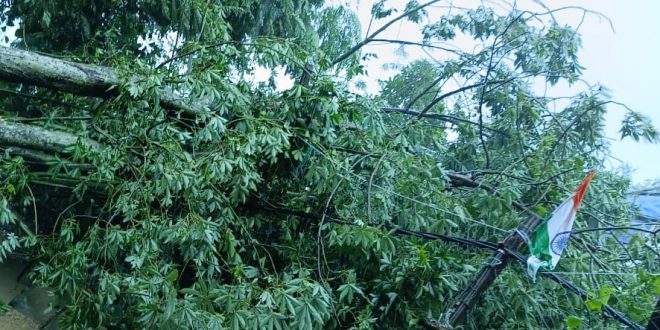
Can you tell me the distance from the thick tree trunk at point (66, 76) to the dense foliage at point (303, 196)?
0.08m

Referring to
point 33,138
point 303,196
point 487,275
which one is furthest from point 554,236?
point 33,138

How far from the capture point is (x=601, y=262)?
3539 millimetres

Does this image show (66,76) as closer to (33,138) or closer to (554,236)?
(33,138)

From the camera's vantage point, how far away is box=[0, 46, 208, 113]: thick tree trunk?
3.64 meters

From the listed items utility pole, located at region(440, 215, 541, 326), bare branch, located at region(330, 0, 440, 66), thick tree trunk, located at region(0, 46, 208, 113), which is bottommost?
utility pole, located at region(440, 215, 541, 326)

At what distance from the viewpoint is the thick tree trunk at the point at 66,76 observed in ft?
11.9

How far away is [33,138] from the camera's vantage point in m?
3.94

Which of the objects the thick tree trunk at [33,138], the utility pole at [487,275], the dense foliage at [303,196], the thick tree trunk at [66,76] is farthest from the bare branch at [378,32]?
the utility pole at [487,275]

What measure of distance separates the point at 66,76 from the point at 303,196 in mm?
1641

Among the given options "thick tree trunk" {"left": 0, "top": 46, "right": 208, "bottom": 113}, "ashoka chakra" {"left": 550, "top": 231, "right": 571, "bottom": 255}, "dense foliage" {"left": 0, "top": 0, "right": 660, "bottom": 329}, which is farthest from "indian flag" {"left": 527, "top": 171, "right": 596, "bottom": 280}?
"thick tree trunk" {"left": 0, "top": 46, "right": 208, "bottom": 113}

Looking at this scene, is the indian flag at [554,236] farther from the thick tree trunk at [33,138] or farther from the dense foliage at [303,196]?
the thick tree trunk at [33,138]

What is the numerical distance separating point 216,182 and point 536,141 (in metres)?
2.24

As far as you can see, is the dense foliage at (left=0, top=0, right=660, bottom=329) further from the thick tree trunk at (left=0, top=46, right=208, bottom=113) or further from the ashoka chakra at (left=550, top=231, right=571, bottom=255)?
the ashoka chakra at (left=550, top=231, right=571, bottom=255)

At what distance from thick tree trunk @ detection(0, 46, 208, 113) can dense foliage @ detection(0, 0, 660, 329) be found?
8 cm
